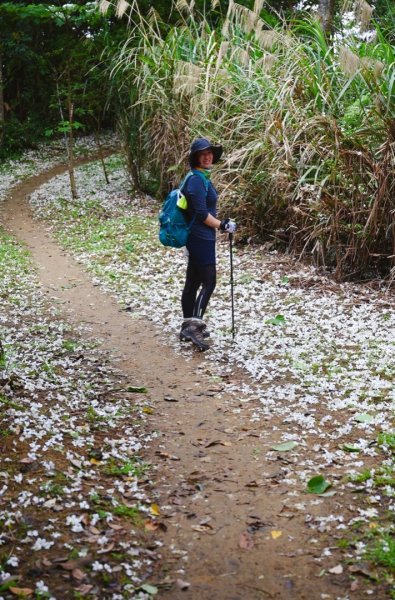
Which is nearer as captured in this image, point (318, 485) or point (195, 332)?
point (318, 485)

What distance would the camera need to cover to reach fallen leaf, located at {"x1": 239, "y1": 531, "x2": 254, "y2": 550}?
3.57 m

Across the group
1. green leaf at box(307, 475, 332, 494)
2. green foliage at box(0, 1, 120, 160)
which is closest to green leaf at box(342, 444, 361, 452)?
green leaf at box(307, 475, 332, 494)

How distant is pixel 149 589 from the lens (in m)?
3.19

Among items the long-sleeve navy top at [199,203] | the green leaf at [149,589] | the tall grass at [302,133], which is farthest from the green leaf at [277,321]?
the green leaf at [149,589]

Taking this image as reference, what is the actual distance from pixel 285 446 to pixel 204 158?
9.96 ft

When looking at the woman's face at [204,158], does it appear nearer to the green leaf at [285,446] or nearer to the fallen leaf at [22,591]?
the green leaf at [285,446]

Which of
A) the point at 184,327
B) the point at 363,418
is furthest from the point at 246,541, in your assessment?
the point at 184,327

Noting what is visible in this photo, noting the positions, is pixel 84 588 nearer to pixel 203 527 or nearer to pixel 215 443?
pixel 203 527

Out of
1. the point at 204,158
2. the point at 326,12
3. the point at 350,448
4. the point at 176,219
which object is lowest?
the point at 350,448

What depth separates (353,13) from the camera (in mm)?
8141

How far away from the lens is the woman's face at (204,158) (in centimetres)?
621

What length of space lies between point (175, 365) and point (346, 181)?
3.80m

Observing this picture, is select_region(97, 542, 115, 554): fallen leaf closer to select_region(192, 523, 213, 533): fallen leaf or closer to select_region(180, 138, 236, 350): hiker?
select_region(192, 523, 213, 533): fallen leaf

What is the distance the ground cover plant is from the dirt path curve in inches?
6.0
